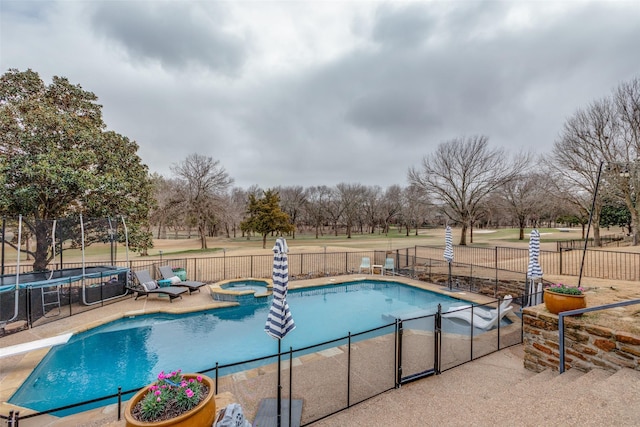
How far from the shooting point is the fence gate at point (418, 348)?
4.78 meters

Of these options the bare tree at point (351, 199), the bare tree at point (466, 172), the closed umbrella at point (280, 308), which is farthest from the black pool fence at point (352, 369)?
the bare tree at point (351, 199)

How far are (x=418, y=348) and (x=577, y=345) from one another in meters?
2.49

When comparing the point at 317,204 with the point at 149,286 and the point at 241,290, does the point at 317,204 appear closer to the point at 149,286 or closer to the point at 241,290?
the point at 241,290

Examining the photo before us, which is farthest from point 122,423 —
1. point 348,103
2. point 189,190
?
point 189,190

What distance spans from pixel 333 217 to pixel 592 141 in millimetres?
40225

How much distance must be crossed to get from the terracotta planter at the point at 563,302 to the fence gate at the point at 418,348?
6.40ft

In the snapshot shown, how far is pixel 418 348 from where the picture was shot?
574cm

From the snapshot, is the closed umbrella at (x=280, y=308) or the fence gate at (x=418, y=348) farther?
the fence gate at (x=418, y=348)

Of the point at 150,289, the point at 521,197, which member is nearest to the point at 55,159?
the point at 150,289

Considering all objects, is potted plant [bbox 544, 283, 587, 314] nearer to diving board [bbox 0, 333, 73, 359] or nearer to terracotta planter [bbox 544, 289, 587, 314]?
terracotta planter [bbox 544, 289, 587, 314]

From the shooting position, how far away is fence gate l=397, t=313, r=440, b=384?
15.7 ft

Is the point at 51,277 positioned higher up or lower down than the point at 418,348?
higher up

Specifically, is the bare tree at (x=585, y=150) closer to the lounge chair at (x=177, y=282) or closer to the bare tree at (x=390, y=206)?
the lounge chair at (x=177, y=282)

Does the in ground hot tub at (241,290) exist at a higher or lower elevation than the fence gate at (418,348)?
lower
